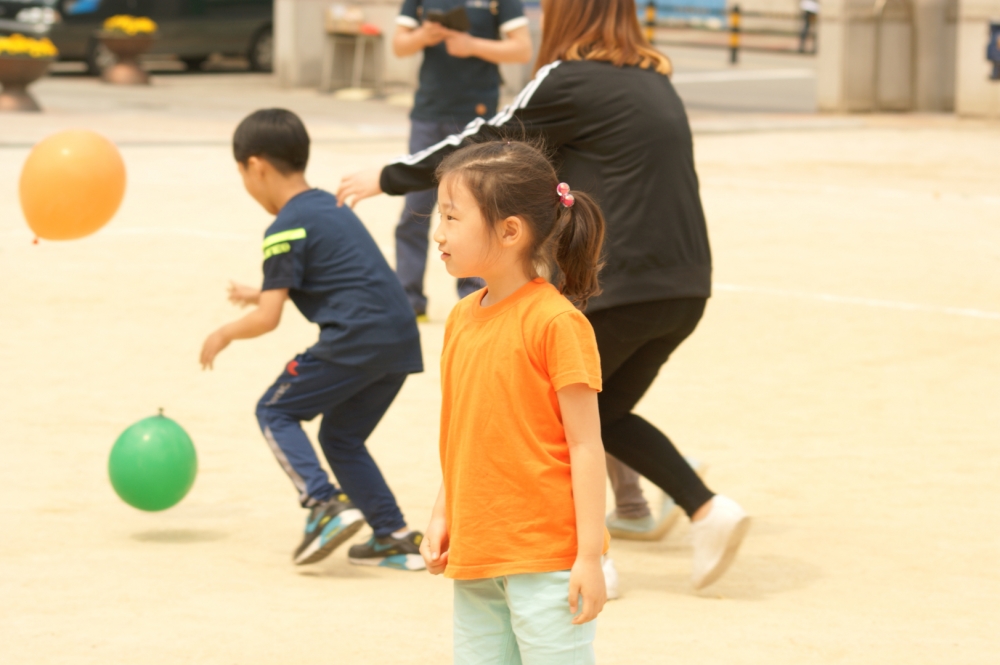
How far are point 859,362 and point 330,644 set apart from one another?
432 centimetres

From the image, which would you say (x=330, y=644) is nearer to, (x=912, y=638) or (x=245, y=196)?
(x=912, y=638)

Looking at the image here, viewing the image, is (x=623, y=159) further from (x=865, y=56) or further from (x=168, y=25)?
(x=168, y=25)

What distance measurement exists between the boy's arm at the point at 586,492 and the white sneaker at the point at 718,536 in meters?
1.48

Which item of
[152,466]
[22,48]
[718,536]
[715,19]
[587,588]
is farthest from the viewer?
[715,19]

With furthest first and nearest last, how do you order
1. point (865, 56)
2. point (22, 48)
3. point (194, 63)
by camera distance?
1. point (194, 63)
2. point (865, 56)
3. point (22, 48)

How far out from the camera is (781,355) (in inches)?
298

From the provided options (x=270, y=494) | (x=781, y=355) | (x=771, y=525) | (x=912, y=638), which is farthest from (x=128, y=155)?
(x=912, y=638)

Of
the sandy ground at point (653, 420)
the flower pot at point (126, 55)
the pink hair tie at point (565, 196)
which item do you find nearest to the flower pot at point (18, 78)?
the flower pot at point (126, 55)

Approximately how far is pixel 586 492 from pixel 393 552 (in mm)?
1972

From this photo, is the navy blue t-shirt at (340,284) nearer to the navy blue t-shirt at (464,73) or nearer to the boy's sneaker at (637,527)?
the boy's sneaker at (637,527)

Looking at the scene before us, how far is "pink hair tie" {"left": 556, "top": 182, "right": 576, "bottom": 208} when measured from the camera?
9.09 ft

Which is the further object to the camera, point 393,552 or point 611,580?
point 393,552

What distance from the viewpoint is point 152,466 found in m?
4.75

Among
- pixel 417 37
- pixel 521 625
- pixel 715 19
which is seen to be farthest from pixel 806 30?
pixel 521 625
